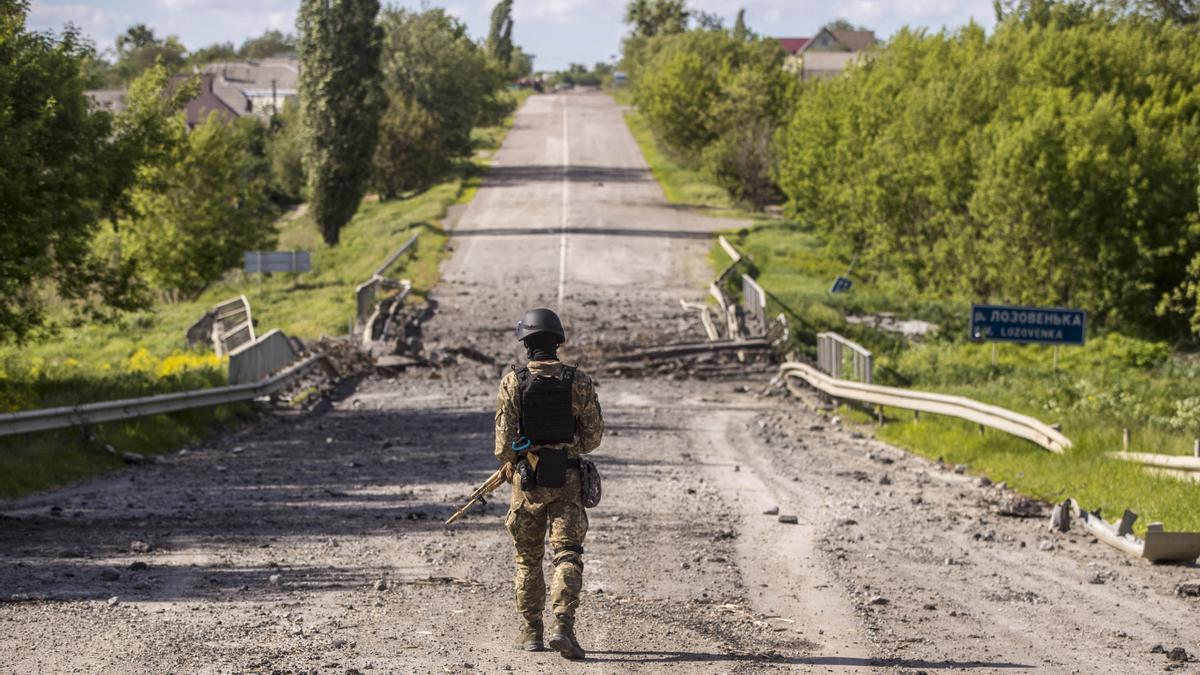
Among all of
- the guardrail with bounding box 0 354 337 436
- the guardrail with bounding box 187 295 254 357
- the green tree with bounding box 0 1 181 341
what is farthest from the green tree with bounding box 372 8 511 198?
the green tree with bounding box 0 1 181 341

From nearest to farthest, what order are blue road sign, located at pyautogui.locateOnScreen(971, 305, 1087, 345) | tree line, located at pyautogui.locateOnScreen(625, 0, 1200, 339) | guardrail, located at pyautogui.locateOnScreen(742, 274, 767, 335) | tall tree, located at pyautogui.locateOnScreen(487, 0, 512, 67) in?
blue road sign, located at pyautogui.locateOnScreen(971, 305, 1087, 345), guardrail, located at pyautogui.locateOnScreen(742, 274, 767, 335), tree line, located at pyautogui.locateOnScreen(625, 0, 1200, 339), tall tree, located at pyautogui.locateOnScreen(487, 0, 512, 67)

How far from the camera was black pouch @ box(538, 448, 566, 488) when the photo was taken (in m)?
8.66

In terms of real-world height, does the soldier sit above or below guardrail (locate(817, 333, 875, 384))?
above

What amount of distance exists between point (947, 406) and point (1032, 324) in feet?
8.98

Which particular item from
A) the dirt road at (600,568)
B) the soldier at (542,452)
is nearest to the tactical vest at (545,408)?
the soldier at (542,452)

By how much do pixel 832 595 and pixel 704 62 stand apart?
7923 centimetres

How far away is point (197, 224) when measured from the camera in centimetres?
Result: 6150

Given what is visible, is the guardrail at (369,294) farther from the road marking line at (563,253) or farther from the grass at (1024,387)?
the grass at (1024,387)

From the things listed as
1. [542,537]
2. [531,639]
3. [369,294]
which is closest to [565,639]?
[531,639]

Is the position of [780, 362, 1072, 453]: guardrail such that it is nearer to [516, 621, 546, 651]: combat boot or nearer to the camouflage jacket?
the camouflage jacket

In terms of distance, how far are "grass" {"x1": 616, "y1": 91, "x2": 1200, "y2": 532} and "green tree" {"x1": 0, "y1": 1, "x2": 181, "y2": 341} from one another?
40.3 feet

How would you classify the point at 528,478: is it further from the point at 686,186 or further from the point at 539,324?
the point at 686,186

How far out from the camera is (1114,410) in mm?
24109

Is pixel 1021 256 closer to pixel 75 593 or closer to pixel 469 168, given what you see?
pixel 75 593
